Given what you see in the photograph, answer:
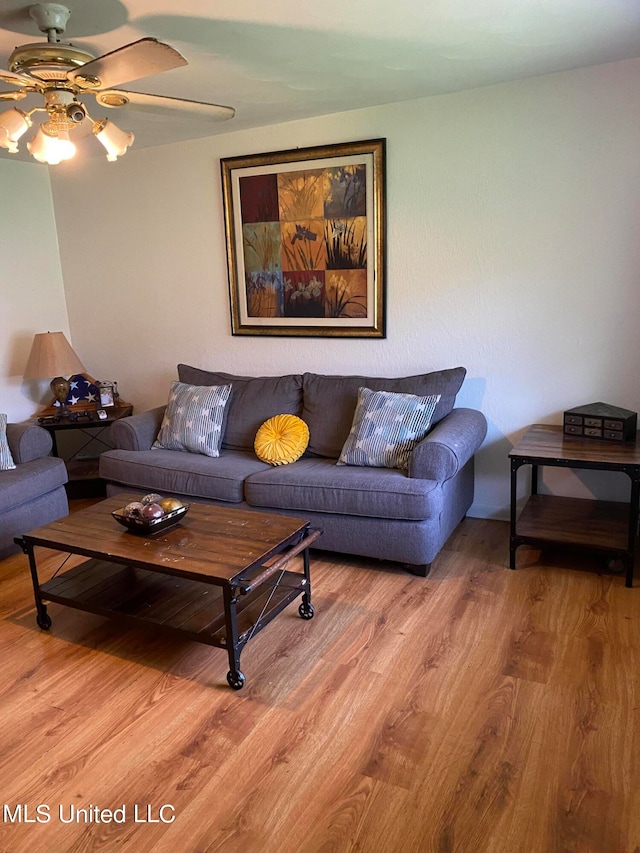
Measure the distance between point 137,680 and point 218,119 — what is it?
2.25 meters

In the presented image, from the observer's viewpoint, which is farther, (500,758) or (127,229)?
(127,229)

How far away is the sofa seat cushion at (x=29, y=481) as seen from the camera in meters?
3.32

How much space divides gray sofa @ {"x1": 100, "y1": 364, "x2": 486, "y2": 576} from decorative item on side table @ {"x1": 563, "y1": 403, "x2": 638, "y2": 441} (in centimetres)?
47

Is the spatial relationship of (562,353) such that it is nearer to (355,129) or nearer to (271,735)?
(355,129)

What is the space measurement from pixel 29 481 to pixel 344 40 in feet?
8.87

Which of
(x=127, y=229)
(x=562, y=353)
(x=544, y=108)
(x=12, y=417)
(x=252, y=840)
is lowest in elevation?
(x=252, y=840)

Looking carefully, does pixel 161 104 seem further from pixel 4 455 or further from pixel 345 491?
pixel 4 455

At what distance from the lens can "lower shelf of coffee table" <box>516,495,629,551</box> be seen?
2.94 metres

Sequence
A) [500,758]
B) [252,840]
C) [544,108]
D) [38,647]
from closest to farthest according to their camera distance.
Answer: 1. [252,840]
2. [500,758]
3. [38,647]
4. [544,108]

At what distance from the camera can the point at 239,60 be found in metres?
2.71

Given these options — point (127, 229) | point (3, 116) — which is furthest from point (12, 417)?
point (3, 116)

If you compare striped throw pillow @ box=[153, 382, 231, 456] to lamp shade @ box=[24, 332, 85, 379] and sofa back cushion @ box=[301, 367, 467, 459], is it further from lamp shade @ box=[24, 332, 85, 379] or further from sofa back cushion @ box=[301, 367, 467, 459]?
lamp shade @ box=[24, 332, 85, 379]

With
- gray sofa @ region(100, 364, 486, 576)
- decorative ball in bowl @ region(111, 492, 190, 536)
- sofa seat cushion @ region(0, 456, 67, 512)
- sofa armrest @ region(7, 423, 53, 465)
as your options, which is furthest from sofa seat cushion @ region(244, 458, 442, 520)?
sofa armrest @ region(7, 423, 53, 465)

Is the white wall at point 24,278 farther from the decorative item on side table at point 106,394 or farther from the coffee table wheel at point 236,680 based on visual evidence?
the coffee table wheel at point 236,680
